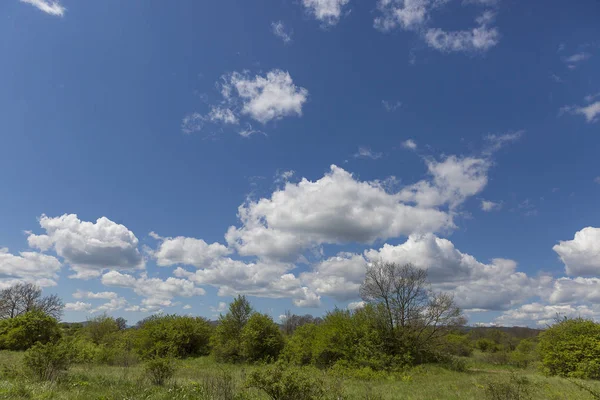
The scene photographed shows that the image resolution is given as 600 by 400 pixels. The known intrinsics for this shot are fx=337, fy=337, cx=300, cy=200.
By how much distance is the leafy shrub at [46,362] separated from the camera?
13.5 meters

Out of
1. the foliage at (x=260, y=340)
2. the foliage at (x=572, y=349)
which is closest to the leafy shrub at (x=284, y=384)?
the foliage at (x=572, y=349)

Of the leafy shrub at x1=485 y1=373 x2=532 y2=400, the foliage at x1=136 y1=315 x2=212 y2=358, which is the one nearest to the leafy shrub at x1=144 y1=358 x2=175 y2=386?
the leafy shrub at x1=485 y1=373 x2=532 y2=400

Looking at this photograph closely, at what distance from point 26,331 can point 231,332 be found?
20105 millimetres

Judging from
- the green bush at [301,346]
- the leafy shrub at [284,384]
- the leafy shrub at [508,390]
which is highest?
the leafy shrub at [284,384]

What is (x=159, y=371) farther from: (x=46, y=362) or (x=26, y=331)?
(x=26, y=331)

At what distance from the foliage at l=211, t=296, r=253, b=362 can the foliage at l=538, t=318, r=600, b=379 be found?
29596 mm

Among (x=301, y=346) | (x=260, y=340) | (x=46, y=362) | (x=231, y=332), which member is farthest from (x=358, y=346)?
(x=46, y=362)

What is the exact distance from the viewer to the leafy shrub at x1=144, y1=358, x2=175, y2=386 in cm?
1372

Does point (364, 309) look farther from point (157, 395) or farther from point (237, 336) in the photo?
point (157, 395)

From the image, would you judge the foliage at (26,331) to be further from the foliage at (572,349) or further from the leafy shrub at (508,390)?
the foliage at (572,349)

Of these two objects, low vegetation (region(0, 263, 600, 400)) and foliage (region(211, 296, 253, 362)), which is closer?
low vegetation (region(0, 263, 600, 400))

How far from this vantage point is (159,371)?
13875mm

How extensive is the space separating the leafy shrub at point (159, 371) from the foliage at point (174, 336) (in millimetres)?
26819

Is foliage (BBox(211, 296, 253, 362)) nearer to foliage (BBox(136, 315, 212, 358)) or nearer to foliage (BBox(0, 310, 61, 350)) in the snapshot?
foliage (BBox(136, 315, 212, 358))
